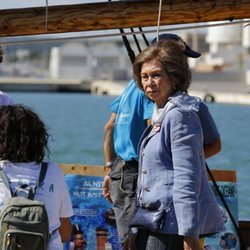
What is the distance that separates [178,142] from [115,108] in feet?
4.84

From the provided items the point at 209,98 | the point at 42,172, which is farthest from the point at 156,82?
the point at 209,98

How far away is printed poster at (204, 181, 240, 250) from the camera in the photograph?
629 cm

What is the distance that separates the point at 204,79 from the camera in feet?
326

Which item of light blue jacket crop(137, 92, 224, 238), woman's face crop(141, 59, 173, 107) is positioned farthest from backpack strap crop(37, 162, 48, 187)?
woman's face crop(141, 59, 173, 107)

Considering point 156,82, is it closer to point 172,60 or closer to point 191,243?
point 172,60

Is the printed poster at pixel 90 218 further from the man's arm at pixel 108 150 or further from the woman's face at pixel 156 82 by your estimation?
the woman's face at pixel 156 82

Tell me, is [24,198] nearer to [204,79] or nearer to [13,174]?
[13,174]

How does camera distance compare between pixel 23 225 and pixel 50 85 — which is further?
pixel 50 85

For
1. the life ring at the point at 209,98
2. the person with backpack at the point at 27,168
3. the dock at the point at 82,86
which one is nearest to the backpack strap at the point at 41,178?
the person with backpack at the point at 27,168

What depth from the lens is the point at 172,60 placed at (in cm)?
417

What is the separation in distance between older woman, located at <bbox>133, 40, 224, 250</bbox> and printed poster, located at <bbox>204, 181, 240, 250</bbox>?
6.91 ft

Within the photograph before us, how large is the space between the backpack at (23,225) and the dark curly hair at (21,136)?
0.17m

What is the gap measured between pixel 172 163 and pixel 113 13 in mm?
1550

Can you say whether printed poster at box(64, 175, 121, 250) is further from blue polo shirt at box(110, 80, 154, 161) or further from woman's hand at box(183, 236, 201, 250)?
woman's hand at box(183, 236, 201, 250)
